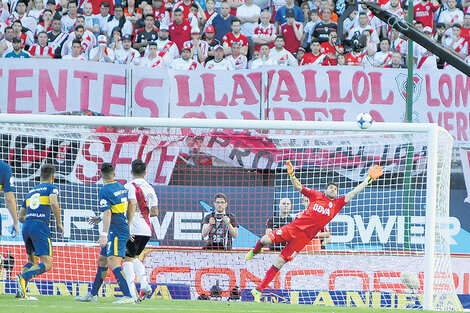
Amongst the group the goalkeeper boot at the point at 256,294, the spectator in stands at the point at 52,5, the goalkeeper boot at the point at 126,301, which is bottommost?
the goalkeeper boot at the point at 256,294

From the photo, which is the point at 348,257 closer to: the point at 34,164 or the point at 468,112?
the point at 468,112

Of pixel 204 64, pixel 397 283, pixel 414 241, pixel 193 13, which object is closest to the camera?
pixel 397 283

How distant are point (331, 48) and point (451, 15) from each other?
8.98ft

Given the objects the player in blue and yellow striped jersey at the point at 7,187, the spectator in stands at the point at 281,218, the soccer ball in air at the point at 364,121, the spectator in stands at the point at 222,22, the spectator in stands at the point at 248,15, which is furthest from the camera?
the spectator in stands at the point at 248,15

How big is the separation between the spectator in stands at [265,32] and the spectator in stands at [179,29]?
52.0 inches

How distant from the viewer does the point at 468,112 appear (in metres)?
15.2

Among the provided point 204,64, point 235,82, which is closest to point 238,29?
point 204,64

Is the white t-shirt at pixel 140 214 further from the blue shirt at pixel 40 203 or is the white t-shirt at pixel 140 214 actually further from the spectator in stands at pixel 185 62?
the spectator in stands at pixel 185 62

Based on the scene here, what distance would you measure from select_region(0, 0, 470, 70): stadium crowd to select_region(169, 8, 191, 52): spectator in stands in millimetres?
19

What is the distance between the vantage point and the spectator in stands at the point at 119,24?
18.4 metres

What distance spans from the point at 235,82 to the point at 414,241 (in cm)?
379

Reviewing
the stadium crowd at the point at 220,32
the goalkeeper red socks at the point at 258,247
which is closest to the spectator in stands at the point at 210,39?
the stadium crowd at the point at 220,32

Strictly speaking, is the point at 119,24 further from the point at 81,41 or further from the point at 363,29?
the point at 363,29

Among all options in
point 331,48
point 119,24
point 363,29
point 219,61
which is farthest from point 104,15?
point 363,29
